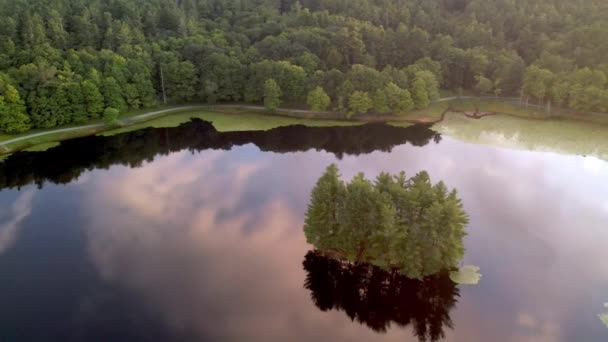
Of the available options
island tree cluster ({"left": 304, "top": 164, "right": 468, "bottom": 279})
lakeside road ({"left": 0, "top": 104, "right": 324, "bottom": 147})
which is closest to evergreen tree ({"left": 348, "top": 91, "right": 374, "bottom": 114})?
lakeside road ({"left": 0, "top": 104, "right": 324, "bottom": 147})

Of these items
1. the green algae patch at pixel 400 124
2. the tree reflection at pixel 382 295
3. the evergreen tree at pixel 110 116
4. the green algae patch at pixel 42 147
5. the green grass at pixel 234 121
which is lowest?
the tree reflection at pixel 382 295

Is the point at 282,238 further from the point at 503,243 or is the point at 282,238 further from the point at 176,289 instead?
the point at 503,243

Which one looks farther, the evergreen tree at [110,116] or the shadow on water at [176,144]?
the evergreen tree at [110,116]

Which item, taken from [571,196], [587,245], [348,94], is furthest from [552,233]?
[348,94]

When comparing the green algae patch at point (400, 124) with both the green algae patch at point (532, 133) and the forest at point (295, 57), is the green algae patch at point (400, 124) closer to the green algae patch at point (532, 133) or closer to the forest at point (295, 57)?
the forest at point (295, 57)

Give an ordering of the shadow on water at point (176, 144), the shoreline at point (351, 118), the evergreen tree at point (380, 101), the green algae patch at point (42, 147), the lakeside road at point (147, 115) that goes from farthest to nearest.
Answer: the evergreen tree at point (380, 101), the shoreline at point (351, 118), the lakeside road at point (147, 115), the green algae patch at point (42, 147), the shadow on water at point (176, 144)

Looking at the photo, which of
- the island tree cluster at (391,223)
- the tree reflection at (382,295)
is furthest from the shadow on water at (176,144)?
the tree reflection at (382,295)
